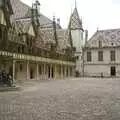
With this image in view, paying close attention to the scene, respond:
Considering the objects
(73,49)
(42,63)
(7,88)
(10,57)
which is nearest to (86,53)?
(73,49)

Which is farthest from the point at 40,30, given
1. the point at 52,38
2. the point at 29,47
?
the point at 29,47

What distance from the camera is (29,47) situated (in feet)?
127

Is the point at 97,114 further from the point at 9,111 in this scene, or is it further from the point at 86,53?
the point at 86,53

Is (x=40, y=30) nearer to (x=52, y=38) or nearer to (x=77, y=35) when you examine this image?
(x=52, y=38)

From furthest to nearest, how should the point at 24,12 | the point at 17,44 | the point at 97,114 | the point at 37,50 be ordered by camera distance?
1. the point at 24,12
2. the point at 37,50
3. the point at 17,44
4. the point at 97,114

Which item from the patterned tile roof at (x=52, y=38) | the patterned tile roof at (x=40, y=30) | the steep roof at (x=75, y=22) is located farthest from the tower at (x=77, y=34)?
the patterned tile roof at (x=40, y=30)

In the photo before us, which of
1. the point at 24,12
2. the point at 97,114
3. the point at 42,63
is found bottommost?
the point at 97,114

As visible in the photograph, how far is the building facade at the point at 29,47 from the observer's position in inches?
1282

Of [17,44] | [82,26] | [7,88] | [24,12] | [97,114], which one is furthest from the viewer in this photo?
[82,26]

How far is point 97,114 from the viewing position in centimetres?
1027

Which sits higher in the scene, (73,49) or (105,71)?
(73,49)

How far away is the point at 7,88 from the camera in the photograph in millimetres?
21344

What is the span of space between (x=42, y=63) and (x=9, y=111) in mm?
32551

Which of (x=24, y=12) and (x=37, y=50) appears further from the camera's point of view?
(x=24, y=12)
